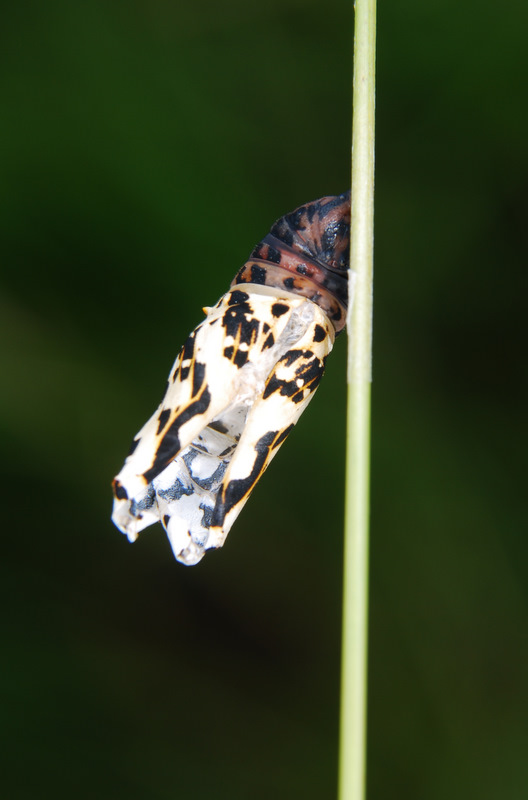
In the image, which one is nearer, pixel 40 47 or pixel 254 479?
pixel 254 479

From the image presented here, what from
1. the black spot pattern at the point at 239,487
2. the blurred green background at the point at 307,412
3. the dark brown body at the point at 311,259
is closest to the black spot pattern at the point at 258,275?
the dark brown body at the point at 311,259

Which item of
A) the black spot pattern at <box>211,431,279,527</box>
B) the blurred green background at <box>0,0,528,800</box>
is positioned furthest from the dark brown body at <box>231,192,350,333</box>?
the blurred green background at <box>0,0,528,800</box>

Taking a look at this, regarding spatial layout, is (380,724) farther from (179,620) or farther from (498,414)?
(498,414)

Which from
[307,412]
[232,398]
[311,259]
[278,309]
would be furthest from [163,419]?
[307,412]

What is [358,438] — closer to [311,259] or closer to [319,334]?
[319,334]

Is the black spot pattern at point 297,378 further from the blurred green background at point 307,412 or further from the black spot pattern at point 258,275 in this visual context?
the blurred green background at point 307,412

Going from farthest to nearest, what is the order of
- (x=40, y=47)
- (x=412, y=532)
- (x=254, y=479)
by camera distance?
(x=412, y=532) → (x=40, y=47) → (x=254, y=479)

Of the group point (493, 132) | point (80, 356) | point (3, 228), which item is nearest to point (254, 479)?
point (80, 356)
